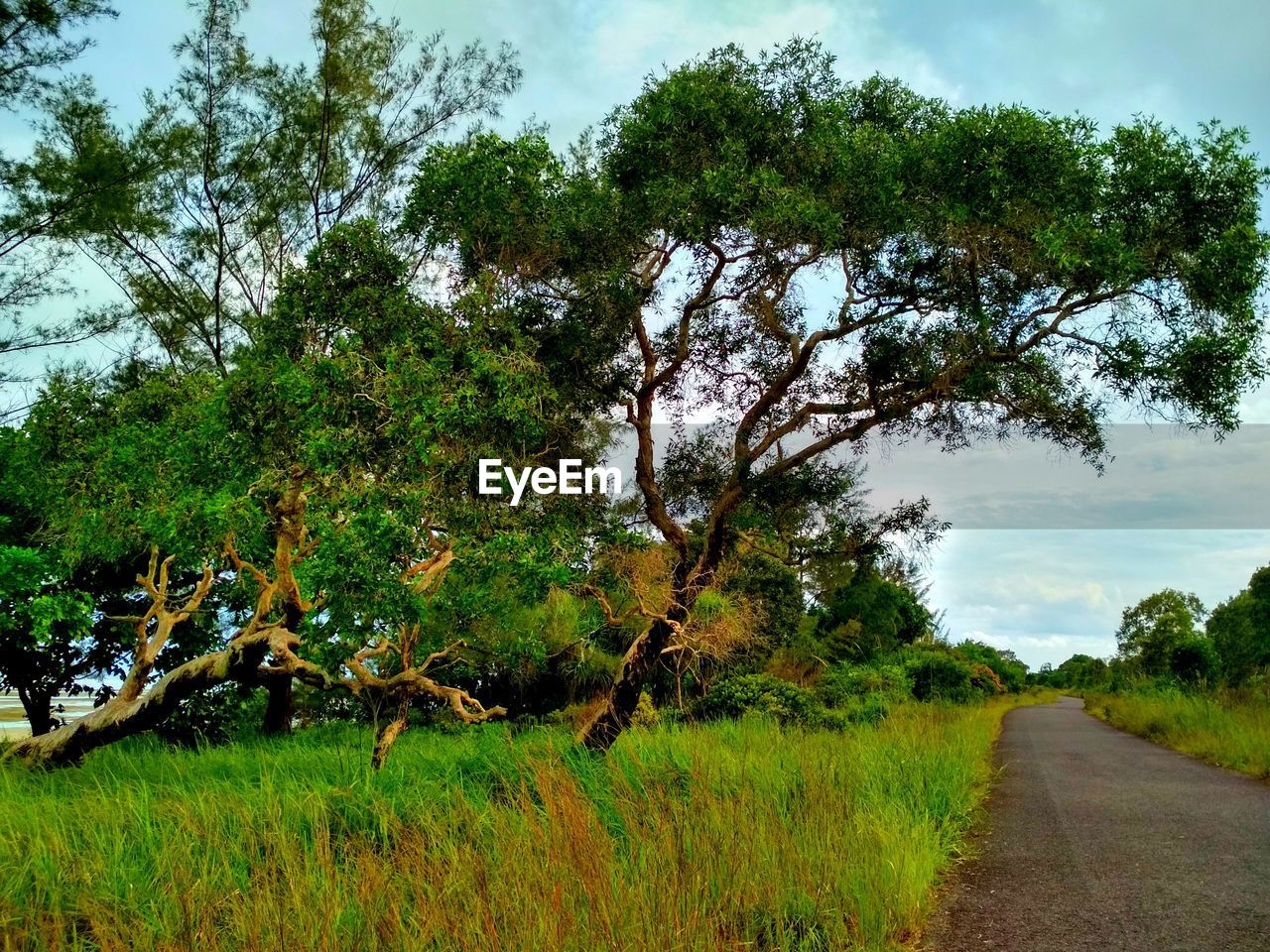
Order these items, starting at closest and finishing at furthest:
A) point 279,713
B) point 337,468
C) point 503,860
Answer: point 503,860
point 337,468
point 279,713

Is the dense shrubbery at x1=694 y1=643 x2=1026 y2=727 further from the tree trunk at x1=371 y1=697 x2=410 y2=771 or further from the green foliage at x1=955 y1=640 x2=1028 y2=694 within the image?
the green foliage at x1=955 y1=640 x2=1028 y2=694

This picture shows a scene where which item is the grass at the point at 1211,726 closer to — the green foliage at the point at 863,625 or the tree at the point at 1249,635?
the tree at the point at 1249,635

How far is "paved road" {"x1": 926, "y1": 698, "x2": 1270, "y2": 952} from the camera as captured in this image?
479 cm

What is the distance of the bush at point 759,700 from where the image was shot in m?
15.9

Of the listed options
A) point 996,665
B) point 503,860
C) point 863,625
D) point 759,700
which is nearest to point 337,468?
point 503,860

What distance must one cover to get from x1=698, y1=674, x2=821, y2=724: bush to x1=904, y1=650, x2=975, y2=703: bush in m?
13.2

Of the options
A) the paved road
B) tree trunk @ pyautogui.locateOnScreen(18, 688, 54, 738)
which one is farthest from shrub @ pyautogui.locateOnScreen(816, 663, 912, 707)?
tree trunk @ pyautogui.locateOnScreen(18, 688, 54, 738)

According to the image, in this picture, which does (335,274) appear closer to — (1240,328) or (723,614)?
(723,614)

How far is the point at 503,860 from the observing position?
452 cm

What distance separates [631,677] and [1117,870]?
633 cm

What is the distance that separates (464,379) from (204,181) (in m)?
11.7

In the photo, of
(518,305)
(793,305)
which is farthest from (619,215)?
(793,305)

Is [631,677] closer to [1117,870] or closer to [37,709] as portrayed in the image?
[1117,870]

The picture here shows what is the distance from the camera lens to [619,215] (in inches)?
431
